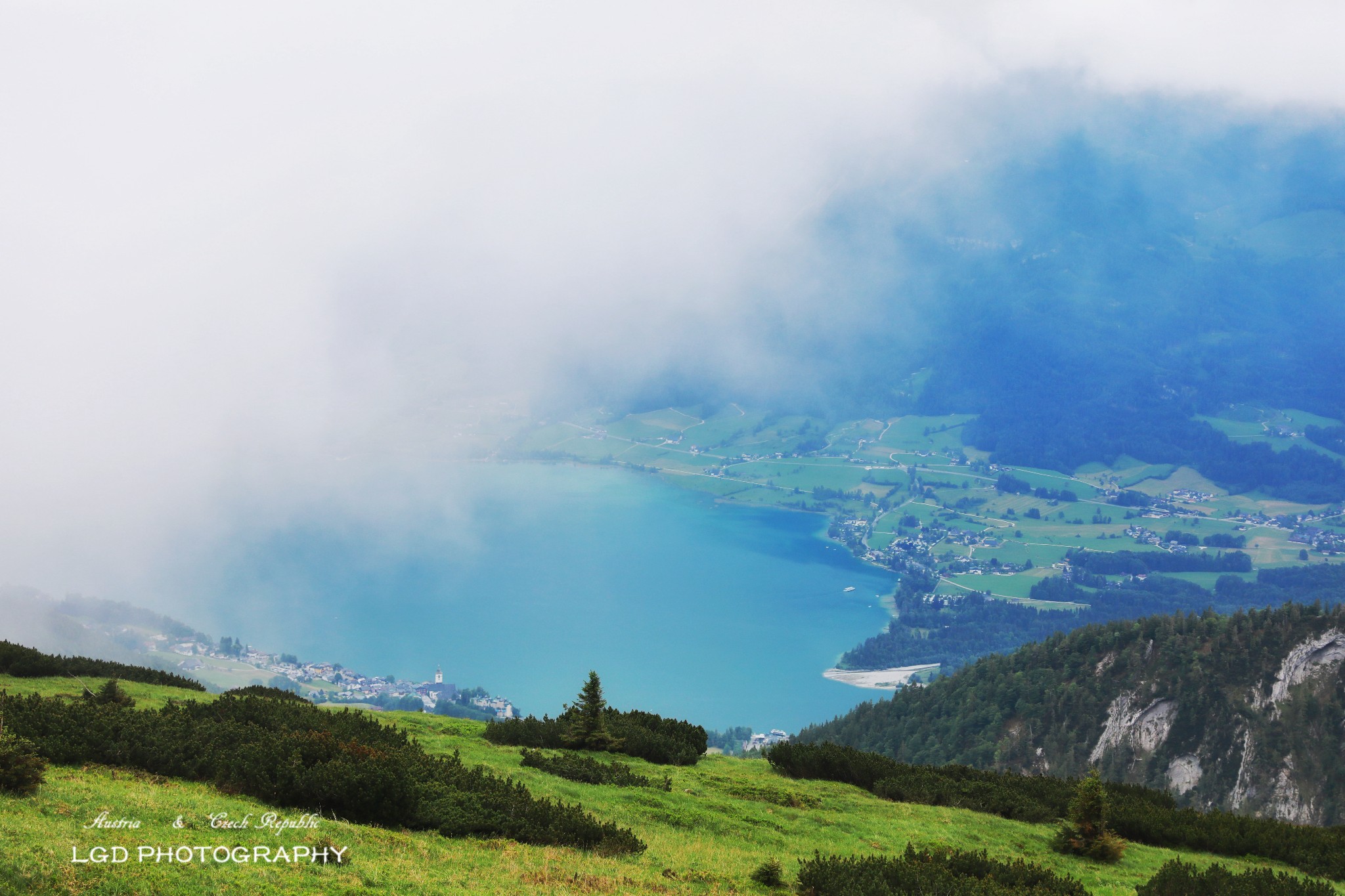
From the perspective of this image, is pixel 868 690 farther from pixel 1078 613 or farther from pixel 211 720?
pixel 211 720

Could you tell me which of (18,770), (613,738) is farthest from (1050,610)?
(18,770)

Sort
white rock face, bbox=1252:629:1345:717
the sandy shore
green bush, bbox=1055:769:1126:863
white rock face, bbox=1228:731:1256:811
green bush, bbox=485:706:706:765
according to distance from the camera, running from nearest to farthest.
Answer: green bush, bbox=1055:769:1126:863, green bush, bbox=485:706:706:765, white rock face, bbox=1228:731:1256:811, white rock face, bbox=1252:629:1345:717, the sandy shore

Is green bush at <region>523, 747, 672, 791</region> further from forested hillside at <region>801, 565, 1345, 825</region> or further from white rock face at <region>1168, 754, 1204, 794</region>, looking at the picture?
white rock face at <region>1168, 754, 1204, 794</region>

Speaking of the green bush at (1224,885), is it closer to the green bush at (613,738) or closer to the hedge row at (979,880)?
the hedge row at (979,880)

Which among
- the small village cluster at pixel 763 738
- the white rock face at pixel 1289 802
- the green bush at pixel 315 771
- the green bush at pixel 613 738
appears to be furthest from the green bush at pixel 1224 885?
the small village cluster at pixel 763 738

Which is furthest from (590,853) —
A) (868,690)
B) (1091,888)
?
(868,690)

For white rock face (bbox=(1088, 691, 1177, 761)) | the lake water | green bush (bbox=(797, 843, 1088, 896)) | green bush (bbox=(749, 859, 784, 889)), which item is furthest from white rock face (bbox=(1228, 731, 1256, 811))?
green bush (bbox=(749, 859, 784, 889))
